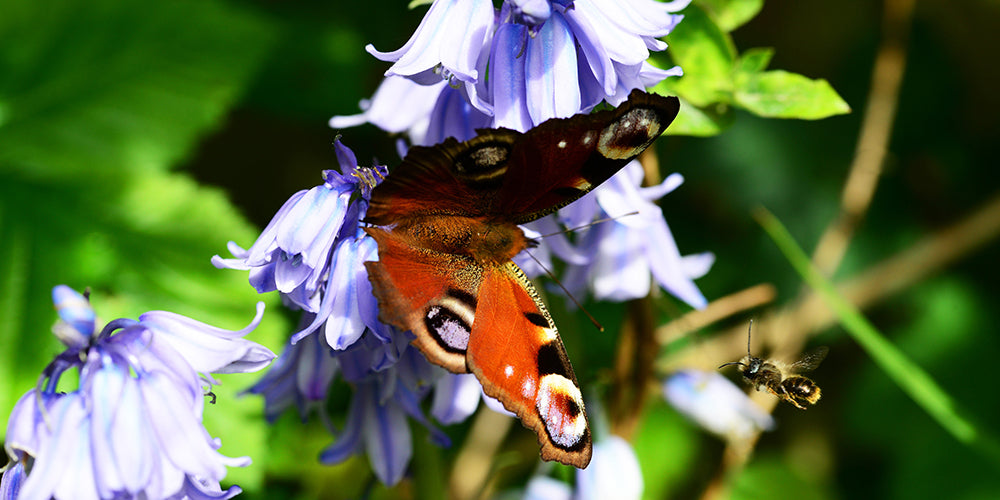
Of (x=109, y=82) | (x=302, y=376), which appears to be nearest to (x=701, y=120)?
(x=302, y=376)

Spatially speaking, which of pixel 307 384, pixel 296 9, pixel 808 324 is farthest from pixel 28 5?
pixel 808 324

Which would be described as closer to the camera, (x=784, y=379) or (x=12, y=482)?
(x=12, y=482)

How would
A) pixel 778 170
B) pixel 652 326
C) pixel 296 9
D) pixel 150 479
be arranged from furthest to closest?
pixel 778 170 → pixel 296 9 → pixel 652 326 → pixel 150 479

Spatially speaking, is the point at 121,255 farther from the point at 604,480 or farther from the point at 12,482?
the point at 604,480

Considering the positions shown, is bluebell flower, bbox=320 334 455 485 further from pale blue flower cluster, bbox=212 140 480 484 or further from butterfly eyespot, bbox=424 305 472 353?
butterfly eyespot, bbox=424 305 472 353

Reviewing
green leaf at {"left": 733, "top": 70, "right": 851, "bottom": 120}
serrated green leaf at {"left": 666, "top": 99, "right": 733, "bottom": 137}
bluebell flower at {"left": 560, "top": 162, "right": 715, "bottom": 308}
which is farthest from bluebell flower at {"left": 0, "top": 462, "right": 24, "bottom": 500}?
green leaf at {"left": 733, "top": 70, "right": 851, "bottom": 120}

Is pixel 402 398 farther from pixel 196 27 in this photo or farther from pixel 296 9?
pixel 296 9
